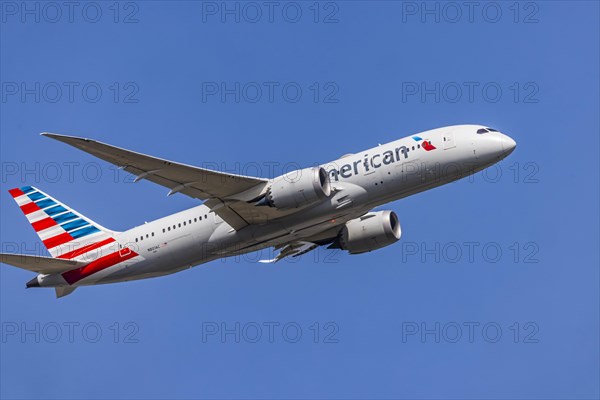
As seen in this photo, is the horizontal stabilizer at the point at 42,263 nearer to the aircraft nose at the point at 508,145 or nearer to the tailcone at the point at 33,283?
the tailcone at the point at 33,283

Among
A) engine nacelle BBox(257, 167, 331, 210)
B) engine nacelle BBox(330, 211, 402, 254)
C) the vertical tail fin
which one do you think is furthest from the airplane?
engine nacelle BBox(330, 211, 402, 254)

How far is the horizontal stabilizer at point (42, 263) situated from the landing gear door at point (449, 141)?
19.9 m

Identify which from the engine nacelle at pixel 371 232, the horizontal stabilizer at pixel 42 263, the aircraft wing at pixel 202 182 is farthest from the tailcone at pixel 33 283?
the engine nacelle at pixel 371 232

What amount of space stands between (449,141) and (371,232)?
8322 mm

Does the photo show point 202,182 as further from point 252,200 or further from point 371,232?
point 371,232

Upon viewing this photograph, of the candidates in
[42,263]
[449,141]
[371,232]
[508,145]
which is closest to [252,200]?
[371,232]

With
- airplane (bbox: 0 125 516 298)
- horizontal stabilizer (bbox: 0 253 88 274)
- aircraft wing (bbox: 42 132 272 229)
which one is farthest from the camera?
horizontal stabilizer (bbox: 0 253 88 274)

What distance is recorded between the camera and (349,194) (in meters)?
49.6

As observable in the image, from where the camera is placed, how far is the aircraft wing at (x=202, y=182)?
4678 centimetres

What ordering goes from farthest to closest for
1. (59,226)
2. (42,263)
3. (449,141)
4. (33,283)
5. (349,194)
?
(59,226)
(33,283)
(42,263)
(449,141)
(349,194)

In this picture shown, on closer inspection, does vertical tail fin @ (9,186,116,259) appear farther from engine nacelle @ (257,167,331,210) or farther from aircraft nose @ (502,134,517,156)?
aircraft nose @ (502,134,517,156)

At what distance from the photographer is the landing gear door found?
5000cm

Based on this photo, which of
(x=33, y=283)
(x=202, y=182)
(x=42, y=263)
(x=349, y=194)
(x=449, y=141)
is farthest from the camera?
(x=33, y=283)

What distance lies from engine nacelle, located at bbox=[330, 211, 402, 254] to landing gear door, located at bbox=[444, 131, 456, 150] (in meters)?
7.50
